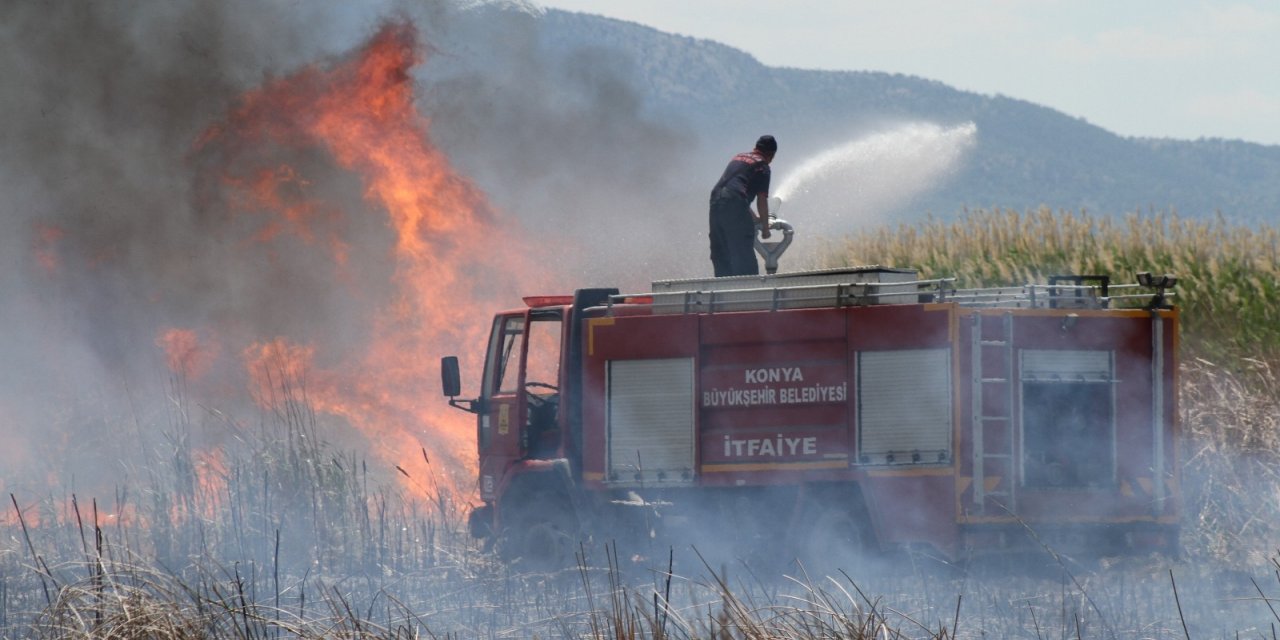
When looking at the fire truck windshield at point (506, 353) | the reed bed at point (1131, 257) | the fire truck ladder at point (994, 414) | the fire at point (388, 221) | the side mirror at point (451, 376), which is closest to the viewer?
the fire truck ladder at point (994, 414)

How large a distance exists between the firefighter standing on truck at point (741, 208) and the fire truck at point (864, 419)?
0.98 metres

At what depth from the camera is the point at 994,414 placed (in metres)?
13.3

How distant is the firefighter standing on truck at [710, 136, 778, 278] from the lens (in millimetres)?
15398

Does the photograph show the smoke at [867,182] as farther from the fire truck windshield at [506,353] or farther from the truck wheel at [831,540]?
the truck wheel at [831,540]

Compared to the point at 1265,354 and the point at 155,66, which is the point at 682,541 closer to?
the point at 1265,354

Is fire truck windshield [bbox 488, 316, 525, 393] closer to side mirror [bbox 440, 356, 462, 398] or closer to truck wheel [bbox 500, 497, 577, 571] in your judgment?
side mirror [bbox 440, 356, 462, 398]

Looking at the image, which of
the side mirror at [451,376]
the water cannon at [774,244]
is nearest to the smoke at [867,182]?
the water cannon at [774,244]

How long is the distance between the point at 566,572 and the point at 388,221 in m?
10.5

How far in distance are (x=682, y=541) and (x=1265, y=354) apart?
29.7 feet

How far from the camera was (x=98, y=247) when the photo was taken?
78.6 ft

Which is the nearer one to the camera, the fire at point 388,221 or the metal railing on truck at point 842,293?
the metal railing on truck at point 842,293

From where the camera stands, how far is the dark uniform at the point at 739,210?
15.4 metres

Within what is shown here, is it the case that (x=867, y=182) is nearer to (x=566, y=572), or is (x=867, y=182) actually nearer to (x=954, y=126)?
(x=954, y=126)

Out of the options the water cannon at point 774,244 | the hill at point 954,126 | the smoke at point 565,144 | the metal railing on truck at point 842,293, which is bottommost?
the metal railing on truck at point 842,293
